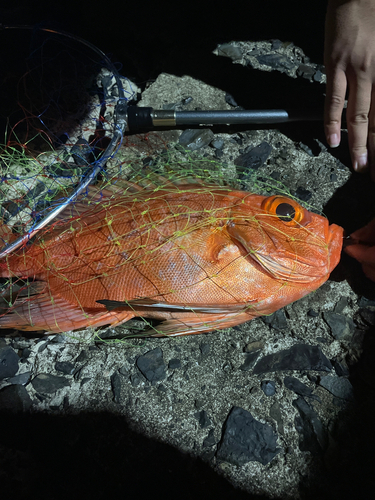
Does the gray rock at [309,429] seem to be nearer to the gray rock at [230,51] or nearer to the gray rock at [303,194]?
the gray rock at [303,194]

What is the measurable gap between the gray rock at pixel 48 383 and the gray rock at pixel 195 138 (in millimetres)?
1952

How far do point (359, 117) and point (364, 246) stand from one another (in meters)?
0.84

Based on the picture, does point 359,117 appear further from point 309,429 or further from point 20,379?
point 20,379

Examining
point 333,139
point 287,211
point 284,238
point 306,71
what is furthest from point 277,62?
point 284,238

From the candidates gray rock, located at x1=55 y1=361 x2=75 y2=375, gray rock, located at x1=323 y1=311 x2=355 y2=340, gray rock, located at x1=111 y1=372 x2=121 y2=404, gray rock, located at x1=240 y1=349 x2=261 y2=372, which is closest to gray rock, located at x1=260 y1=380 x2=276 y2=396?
gray rock, located at x1=240 y1=349 x2=261 y2=372

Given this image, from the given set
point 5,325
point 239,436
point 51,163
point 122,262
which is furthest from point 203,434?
point 51,163

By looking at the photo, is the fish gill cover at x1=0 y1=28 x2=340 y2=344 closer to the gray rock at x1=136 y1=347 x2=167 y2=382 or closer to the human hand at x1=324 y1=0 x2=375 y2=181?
the gray rock at x1=136 y1=347 x2=167 y2=382

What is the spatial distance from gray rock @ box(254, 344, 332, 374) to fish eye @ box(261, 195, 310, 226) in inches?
33.1

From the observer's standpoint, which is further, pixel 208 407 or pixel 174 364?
pixel 174 364

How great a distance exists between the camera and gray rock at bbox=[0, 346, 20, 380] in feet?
7.09

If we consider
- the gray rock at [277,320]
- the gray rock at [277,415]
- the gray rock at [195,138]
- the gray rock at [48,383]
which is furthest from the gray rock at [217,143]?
the gray rock at [48,383]

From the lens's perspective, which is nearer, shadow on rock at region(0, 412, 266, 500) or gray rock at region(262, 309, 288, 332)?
shadow on rock at region(0, 412, 266, 500)

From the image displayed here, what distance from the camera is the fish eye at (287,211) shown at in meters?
1.91

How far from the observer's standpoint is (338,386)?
2.08m
